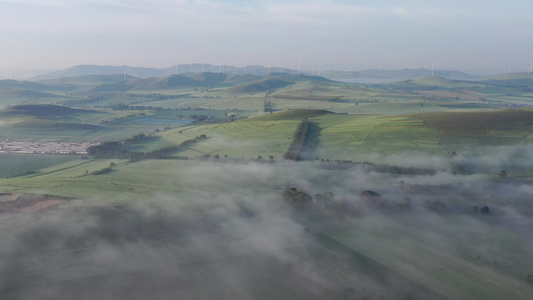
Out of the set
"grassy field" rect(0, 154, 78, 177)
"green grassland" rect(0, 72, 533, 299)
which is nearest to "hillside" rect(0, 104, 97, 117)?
"green grassland" rect(0, 72, 533, 299)

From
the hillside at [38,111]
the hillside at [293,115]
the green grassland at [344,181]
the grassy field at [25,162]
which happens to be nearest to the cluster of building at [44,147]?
the grassy field at [25,162]

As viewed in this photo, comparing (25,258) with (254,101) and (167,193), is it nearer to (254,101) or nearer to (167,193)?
(167,193)

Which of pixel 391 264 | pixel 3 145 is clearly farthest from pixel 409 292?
pixel 3 145

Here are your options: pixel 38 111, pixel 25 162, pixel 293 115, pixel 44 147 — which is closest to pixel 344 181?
pixel 25 162

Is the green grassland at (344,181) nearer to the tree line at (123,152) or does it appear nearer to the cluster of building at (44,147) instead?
the tree line at (123,152)

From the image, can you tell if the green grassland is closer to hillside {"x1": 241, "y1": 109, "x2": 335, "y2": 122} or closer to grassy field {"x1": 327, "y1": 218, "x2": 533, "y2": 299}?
grassy field {"x1": 327, "y1": 218, "x2": 533, "y2": 299}

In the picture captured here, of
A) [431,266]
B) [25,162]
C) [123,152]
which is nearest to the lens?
[431,266]

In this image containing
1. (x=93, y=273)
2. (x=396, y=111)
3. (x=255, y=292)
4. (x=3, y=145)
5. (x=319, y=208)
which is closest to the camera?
(x=255, y=292)

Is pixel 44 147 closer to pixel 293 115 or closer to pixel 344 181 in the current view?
pixel 293 115
